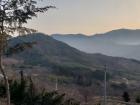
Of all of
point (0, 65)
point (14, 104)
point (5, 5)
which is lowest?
point (14, 104)

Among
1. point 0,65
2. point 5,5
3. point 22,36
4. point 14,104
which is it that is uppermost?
point 5,5

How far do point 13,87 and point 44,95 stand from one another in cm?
194

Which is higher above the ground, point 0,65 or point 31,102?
point 0,65

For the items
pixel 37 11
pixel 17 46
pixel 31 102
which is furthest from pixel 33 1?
pixel 31 102

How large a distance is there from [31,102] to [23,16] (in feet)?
21.8

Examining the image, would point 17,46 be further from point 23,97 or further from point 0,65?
point 23,97

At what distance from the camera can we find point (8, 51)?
1897 cm

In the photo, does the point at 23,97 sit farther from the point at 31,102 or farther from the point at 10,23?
the point at 10,23

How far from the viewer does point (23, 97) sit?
24.7 metres

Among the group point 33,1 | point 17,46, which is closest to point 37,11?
point 33,1

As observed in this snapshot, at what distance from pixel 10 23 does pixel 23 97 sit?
7.08m

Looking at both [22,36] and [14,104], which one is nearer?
[22,36]

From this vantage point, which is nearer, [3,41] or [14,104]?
[3,41]

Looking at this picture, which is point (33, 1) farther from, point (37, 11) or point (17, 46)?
point (17, 46)
